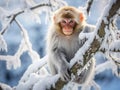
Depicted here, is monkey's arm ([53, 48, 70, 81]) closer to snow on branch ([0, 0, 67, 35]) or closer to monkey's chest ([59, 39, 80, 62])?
monkey's chest ([59, 39, 80, 62])

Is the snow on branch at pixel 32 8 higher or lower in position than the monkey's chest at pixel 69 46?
higher

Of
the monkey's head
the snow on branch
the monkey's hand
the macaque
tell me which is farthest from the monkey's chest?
the snow on branch

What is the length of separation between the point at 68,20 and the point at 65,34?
185 mm

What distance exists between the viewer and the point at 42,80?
191 inches

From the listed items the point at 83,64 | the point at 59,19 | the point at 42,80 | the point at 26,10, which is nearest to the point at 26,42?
the point at 26,10

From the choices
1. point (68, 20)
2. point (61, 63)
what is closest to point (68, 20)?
point (68, 20)

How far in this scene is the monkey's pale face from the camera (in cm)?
573

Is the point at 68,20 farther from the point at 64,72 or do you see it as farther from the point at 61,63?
the point at 64,72

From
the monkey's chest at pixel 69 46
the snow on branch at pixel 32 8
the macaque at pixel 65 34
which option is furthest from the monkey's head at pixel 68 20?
the snow on branch at pixel 32 8

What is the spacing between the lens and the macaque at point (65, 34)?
5.73 m

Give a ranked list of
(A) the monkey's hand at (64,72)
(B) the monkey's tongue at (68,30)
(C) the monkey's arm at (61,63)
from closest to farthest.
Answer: (A) the monkey's hand at (64,72) → (C) the monkey's arm at (61,63) → (B) the monkey's tongue at (68,30)

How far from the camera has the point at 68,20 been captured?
580 centimetres

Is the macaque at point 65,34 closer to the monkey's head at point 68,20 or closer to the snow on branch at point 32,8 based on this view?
the monkey's head at point 68,20

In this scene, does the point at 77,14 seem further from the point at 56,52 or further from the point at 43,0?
the point at 43,0
